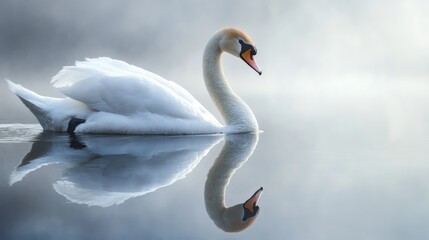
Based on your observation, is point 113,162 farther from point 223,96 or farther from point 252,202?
point 223,96

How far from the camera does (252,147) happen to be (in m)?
7.75

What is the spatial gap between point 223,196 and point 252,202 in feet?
0.80

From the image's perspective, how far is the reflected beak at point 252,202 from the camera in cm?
462

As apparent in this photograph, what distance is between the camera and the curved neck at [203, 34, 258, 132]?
8.98 m

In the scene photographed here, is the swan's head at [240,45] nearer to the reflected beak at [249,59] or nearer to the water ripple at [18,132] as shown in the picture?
the reflected beak at [249,59]

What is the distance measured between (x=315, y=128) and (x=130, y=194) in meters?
6.12

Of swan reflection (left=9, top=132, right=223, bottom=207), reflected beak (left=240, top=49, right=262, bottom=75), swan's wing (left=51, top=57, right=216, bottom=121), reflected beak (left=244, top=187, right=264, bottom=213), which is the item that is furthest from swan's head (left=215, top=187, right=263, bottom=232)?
reflected beak (left=240, top=49, right=262, bottom=75)

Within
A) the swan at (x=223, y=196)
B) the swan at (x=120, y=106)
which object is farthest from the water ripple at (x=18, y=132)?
the swan at (x=223, y=196)

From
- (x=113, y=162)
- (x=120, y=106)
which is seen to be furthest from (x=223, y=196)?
(x=120, y=106)

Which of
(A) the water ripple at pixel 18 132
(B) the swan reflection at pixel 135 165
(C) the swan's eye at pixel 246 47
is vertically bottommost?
(B) the swan reflection at pixel 135 165

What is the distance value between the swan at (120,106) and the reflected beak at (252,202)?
3.24 metres

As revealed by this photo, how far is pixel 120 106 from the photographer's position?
8195 millimetres

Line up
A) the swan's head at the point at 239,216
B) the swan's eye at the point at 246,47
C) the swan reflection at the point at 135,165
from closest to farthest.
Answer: the swan's head at the point at 239,216, the swan reflection at the point at 135,165, the swan's eye at the point at 246,47

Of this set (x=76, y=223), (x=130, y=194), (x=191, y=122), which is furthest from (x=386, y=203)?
(x=191, y=122)
